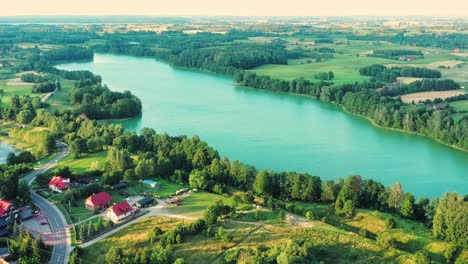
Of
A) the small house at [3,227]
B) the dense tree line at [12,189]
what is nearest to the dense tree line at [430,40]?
the dense tree line at [12,189]

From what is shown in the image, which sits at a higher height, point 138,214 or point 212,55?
point 212,55

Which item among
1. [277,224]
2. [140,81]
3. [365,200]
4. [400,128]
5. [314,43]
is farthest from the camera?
[314,43]

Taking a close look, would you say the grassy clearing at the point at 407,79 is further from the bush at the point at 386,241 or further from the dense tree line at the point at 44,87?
the dense tree line at the point at 44,87

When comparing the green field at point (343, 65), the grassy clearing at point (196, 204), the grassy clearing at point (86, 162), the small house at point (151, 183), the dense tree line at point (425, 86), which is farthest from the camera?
the green field at point (343, 65)

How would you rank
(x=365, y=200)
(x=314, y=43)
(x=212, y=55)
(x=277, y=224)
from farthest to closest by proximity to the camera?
1. (x=314, y=43)
2. (x=212, y=55)
3. (x=365, y=200)
4. (x=277, y=224)

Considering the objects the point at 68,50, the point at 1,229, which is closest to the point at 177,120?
the point at 1,229

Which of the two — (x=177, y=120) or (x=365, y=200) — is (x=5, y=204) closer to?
(x=365, y=200)

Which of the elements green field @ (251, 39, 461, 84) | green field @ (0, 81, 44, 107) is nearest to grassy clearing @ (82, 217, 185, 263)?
green field @ (0, 81, 44, 107)

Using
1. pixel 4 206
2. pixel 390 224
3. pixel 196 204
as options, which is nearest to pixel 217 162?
pixel 196 204
